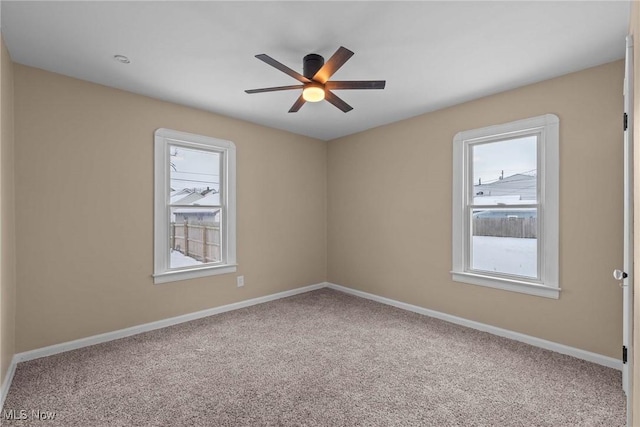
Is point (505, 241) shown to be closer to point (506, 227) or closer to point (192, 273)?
point (506, 227)

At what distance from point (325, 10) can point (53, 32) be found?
1948mm

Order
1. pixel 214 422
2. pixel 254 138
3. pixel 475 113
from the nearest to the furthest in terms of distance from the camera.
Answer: pixel 214 422, pixel 475 113, pixel 254 138

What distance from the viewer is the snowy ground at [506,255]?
10.1 feet

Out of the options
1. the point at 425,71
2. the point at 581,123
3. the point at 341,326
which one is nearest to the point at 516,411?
the point at 341,326

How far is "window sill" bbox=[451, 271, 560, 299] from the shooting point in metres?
2.88

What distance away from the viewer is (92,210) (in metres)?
2.97

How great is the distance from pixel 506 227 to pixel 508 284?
1.98 ft

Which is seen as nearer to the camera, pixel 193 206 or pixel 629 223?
pixel 629 223

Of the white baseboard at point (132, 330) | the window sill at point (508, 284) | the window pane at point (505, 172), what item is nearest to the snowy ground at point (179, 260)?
the white baseboard at point (132, 330)

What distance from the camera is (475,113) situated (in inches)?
134

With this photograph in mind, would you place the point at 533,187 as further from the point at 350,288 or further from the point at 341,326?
the point at 350,288

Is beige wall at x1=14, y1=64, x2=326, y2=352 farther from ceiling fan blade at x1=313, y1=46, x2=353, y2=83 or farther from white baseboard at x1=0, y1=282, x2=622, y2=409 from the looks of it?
ceiling fan blade at x1=313, y1=46, x2=353, y2=83

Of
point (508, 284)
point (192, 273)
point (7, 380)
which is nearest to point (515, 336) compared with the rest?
point (508, 284)

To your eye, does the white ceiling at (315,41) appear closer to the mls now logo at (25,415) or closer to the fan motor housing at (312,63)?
the fan motor housing at (312,63)
